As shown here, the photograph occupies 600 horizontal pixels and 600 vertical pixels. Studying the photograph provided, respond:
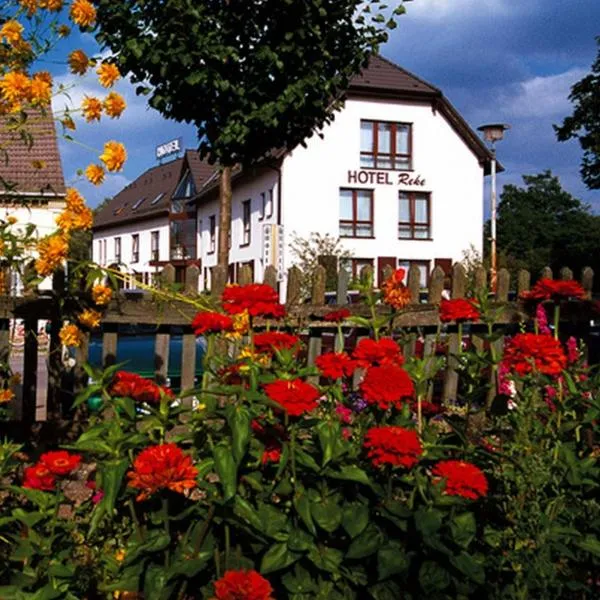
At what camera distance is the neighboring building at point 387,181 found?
3369 centimetres

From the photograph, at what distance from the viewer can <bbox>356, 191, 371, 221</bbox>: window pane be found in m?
34.6

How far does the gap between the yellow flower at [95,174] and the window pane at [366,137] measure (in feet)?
104

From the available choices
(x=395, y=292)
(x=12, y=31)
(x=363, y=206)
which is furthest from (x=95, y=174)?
(x=363, y=206)

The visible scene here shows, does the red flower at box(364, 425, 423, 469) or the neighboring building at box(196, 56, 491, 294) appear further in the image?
the neighboring building at box(196, 56, 491, 294)

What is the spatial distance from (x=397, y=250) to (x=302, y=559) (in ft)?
106

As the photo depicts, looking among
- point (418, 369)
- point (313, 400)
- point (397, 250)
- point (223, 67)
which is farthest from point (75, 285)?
point (397, 250)

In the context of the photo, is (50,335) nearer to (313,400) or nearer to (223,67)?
(313,400)

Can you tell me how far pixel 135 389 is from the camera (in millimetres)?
2809

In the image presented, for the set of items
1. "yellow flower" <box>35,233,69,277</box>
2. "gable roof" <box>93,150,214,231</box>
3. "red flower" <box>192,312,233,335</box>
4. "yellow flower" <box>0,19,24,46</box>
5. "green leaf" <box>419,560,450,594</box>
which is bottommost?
"green leaf" <box>419,560,450,594</box>

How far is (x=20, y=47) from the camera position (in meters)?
3.68

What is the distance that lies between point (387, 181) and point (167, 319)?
2907cm

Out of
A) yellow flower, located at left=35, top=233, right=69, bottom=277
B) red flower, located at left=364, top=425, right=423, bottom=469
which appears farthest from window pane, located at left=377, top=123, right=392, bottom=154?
red flower, located at left=364, top=425, right=423, bottom=469

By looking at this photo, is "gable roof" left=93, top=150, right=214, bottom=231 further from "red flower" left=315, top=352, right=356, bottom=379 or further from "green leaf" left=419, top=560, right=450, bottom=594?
"green leaf" left=419, top=560, right=450, bottom=594

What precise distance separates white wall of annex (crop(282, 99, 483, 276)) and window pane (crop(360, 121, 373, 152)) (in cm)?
25
